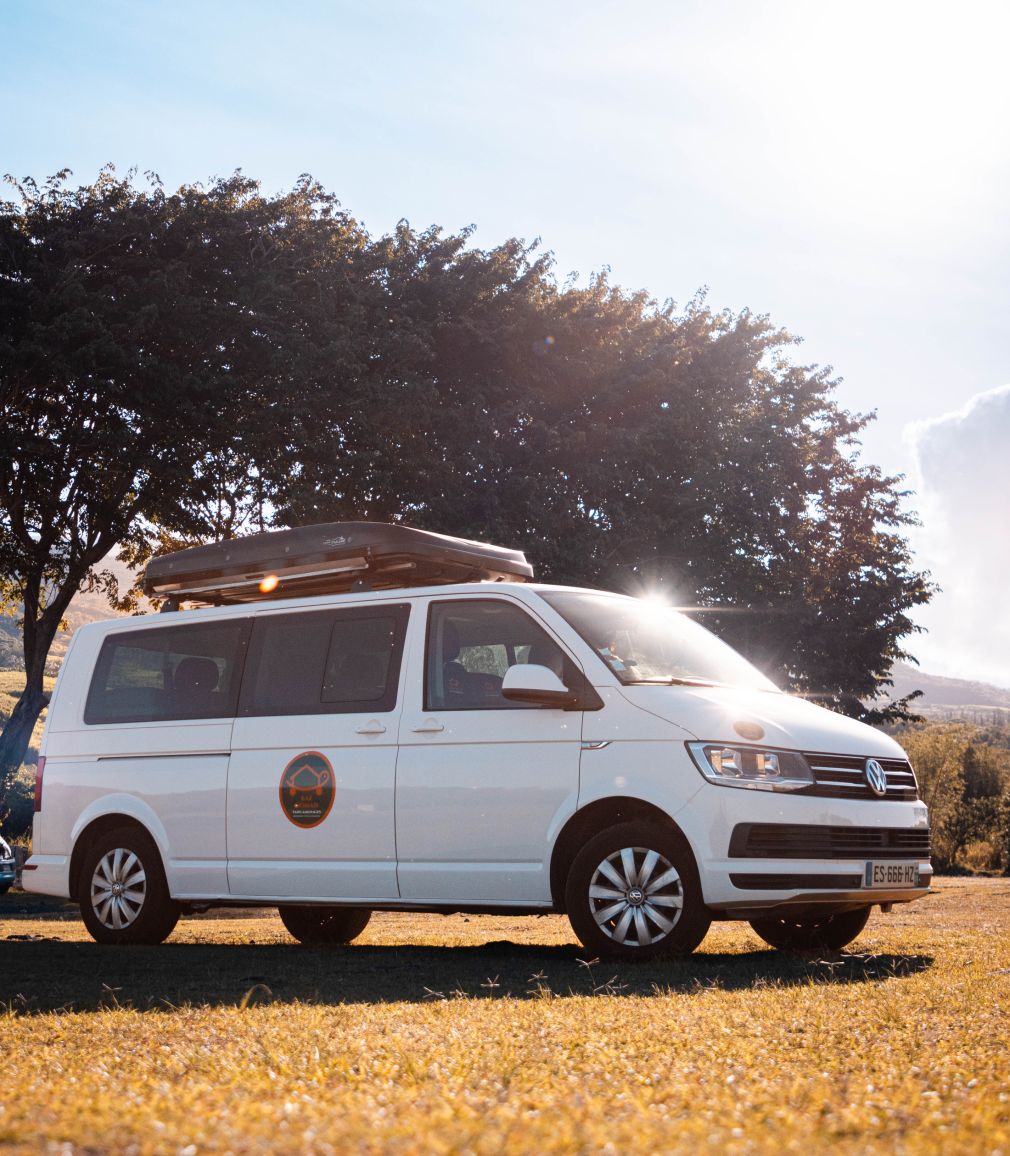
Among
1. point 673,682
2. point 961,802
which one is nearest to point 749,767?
point 673,682

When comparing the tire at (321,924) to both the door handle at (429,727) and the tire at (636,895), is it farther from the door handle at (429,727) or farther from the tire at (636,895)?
the tire at (636,895)

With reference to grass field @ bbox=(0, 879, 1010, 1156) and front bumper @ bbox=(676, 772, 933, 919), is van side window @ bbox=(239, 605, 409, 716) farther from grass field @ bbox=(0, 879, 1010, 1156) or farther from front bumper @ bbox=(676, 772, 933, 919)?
front bumper @ bbox=(676, 772, 933, 919)

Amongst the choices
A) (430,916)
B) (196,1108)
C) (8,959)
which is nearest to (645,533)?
(430,916)

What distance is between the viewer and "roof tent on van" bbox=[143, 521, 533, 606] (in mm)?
9406

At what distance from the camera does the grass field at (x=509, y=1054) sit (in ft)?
9.31

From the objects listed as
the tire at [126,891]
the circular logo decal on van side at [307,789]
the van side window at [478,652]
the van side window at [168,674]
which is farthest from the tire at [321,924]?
the van side window at [478,652]

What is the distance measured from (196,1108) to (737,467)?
84.3 ft

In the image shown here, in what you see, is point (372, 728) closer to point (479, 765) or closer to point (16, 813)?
point (479, 765)

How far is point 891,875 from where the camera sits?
7.95m

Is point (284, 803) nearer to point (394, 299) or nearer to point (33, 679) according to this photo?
point (394, 299)

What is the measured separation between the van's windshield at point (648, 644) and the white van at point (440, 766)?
0.02 meters

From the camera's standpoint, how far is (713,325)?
30.9m

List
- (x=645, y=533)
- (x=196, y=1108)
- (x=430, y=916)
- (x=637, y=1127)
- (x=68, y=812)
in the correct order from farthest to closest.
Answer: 1. (x=645, y=533)
2. (x=430, y=916)
3. (x=68, y=812)
4. (x=196, y=1108)
5. (x=637, y=1127)

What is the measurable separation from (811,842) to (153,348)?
1858cm
